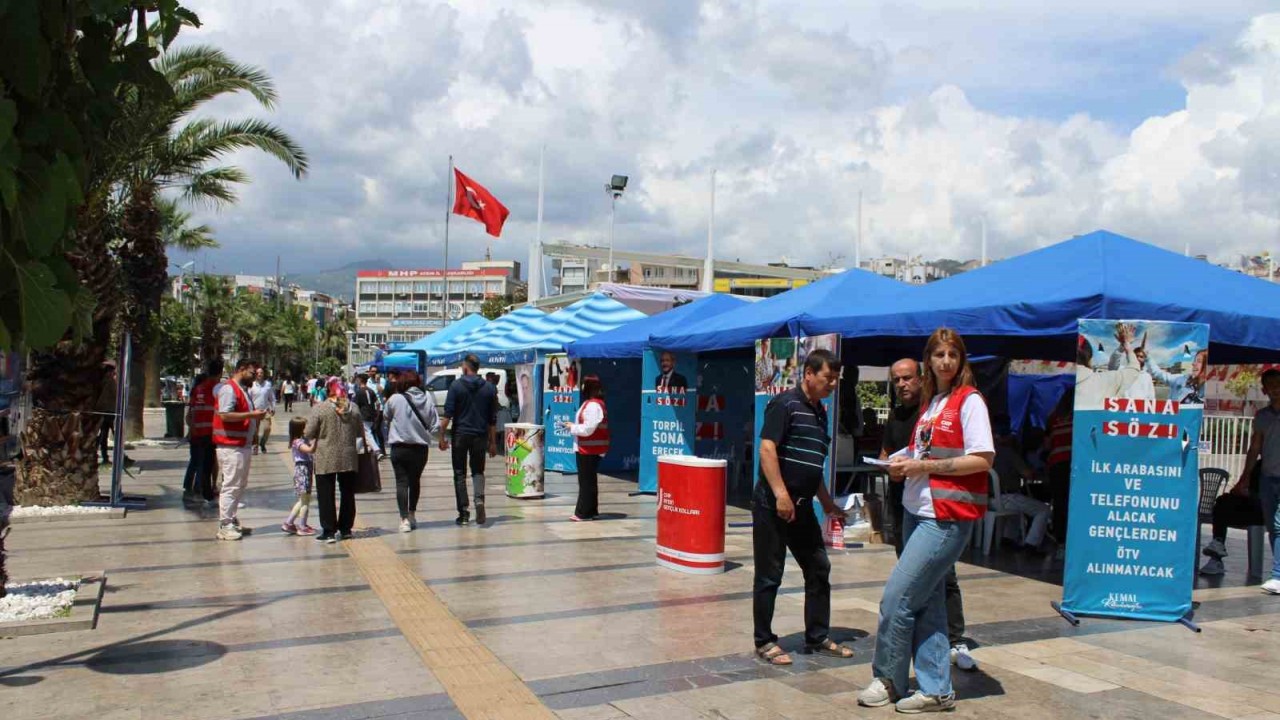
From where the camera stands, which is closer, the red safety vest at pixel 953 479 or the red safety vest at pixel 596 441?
the red safety vest at pixel 953 479

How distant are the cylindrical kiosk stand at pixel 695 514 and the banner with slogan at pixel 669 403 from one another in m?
4.90

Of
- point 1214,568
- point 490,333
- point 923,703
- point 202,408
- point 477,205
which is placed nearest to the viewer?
point 923,703

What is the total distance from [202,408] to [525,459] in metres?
4.11

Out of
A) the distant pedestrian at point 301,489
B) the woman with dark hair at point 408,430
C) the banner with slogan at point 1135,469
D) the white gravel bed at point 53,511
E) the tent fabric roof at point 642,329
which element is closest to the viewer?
the banner with slogan at point 1135,469


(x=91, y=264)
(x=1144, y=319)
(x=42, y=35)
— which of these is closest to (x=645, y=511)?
(x=1144, y=319)

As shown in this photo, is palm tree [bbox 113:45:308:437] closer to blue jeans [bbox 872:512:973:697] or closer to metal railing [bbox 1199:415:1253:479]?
blue jeans [bbox 872:512:973:697]

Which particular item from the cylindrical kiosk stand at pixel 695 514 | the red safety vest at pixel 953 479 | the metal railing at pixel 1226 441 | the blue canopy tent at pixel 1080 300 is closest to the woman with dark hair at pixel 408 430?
the cylindrical kiosk stand at pixel 695 514

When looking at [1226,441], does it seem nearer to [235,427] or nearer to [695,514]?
[695,514]

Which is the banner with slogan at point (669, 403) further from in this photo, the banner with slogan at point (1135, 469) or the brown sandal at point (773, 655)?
the brown sandal at point (773, 655)

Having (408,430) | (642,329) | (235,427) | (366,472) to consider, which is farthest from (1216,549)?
(235,427)

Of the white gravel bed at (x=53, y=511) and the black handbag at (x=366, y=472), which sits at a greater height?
the black handbag at (x=366, y=472)

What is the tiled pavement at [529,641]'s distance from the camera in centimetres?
532

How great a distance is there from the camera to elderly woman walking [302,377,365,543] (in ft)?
33.1

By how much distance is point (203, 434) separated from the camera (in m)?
13.0
